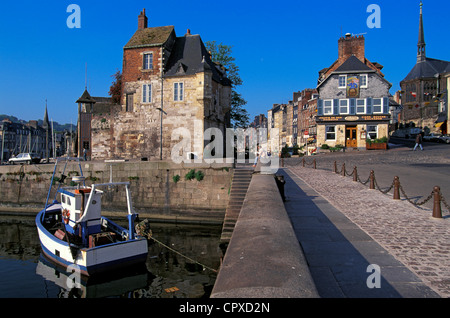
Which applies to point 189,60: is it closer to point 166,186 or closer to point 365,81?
point 166,186

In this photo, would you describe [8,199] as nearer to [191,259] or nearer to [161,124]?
[161,124]

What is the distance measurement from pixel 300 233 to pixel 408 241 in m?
2.17

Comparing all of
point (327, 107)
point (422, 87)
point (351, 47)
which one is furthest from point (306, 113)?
point (327, 107)

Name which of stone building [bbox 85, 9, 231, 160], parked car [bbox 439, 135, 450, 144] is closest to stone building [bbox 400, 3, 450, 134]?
parked car [bbox 439, 135, 450, 144]

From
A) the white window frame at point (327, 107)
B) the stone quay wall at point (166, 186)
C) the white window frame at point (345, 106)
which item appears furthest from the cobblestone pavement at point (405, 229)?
the white window frame at point (345, 106)

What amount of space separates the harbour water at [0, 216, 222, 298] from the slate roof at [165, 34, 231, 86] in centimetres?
1488

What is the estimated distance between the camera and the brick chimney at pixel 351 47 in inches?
1577

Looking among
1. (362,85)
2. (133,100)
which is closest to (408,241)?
(133,100)

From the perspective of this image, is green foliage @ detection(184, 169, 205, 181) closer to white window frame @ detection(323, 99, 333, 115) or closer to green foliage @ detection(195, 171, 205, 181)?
green foliage @ detection(195, 171, 205, 181)

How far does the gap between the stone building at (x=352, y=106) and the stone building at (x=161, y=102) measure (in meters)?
14.4

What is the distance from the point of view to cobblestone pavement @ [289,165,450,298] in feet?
17.8

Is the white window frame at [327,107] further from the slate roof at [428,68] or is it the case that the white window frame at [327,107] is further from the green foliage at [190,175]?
the slate roof at [428,68]

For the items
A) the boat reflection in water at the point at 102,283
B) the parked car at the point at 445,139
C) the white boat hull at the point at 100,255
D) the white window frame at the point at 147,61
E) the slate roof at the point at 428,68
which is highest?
the slate roof at the point at 428,68

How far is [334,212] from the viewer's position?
10266 millimetres
